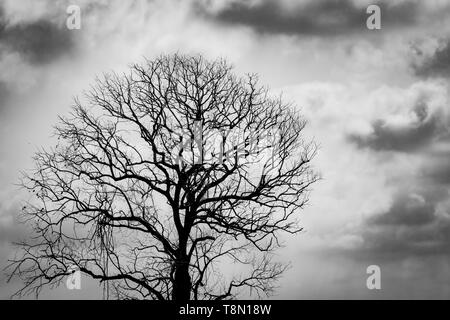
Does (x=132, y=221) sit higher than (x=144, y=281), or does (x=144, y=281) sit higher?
(x=132, y=221)

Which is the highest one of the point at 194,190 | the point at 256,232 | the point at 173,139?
the point at 173,139

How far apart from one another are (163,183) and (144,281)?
9.25ft

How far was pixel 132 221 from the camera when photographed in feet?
49.7

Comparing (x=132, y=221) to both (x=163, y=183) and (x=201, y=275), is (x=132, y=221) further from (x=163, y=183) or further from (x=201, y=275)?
(x=201, y=275)

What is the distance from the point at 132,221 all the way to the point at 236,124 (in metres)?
4.14

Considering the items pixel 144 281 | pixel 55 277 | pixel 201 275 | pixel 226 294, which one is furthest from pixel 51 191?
pixel 226 294

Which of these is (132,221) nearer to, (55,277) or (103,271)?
(103,271)

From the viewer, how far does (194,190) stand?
15.4 metres
